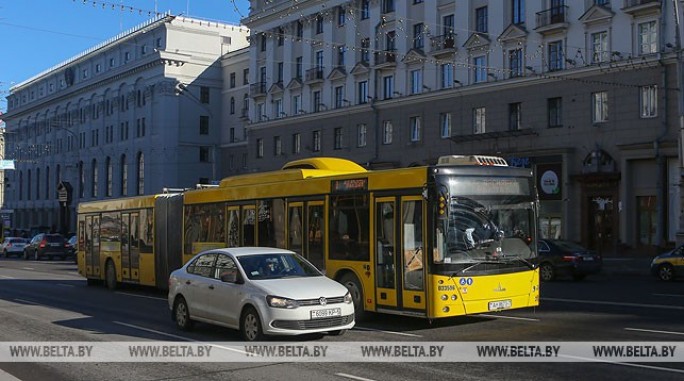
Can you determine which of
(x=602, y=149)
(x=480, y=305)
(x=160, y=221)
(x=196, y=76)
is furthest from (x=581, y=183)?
(x=196, y=76)

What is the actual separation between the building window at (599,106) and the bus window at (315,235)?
88.3ft

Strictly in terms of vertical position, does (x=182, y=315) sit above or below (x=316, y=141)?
below

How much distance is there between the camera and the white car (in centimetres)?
1127

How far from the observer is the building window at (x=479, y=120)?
144ft

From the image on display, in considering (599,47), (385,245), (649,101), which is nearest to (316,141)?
(599,47)

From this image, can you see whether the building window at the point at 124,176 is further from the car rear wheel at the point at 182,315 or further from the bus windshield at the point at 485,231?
the bus windshield at the point at 485,231

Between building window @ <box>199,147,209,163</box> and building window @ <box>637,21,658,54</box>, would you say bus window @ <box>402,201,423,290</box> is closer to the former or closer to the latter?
building window @ <box>637,21,658,54</box>

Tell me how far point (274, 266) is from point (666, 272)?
18406 millimetres

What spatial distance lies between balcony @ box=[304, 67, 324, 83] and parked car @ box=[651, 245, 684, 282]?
32.9 meters

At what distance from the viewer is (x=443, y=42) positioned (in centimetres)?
4556

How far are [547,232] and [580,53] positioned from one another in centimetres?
964

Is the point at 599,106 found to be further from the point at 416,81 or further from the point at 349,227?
the point at 349,227

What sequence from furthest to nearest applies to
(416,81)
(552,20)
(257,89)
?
(257,89)
(416,81)
(552,20)

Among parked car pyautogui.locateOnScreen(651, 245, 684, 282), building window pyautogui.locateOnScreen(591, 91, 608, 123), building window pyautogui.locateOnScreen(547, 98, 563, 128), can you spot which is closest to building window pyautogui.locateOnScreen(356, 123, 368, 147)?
building window pyautogui.locateOnScreen(547, 98, 563, 128)
